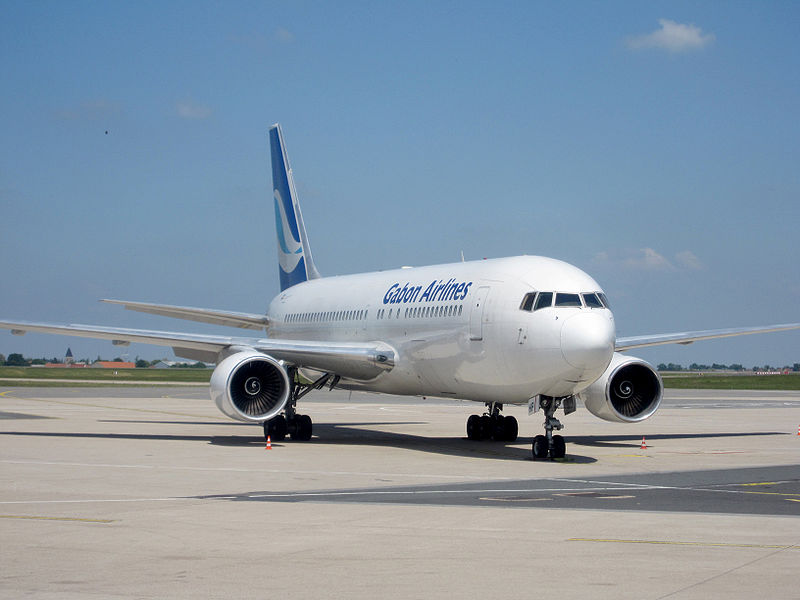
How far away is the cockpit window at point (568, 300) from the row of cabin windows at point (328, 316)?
25.7 ft

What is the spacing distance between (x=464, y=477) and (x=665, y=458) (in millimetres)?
5460

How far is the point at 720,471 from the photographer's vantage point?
17.4m

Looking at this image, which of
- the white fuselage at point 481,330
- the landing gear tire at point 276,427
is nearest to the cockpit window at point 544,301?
the white fuselage at point 481,330

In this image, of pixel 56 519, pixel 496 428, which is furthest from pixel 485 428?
pixel 56 519

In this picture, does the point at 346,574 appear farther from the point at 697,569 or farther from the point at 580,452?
the point at 580,452

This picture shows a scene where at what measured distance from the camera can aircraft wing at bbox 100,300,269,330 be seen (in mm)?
27172

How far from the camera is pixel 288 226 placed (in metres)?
35.0

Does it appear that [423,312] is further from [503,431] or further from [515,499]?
[515,499]

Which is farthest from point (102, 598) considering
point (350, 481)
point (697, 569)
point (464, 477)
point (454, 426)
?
point (454, 426)

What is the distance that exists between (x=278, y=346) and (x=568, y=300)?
8.13m

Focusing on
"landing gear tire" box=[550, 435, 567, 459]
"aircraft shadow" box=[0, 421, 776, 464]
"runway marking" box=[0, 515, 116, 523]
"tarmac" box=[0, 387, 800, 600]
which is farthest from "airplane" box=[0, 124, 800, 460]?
"runway marking" box=[0, 515, 116, 523]

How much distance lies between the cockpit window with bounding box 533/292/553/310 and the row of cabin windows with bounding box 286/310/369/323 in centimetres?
754

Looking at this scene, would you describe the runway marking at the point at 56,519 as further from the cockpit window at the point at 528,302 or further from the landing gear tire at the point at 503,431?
the landing gear tire at the point at 503,431

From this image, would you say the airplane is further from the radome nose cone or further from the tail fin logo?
the tail fin logo
